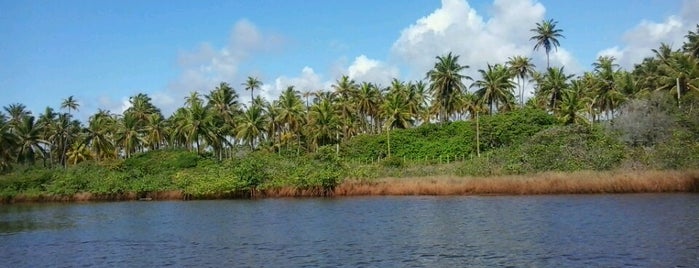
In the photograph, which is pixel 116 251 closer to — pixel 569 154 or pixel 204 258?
pixel 204 258

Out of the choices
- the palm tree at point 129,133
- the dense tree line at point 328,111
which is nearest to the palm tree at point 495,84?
the dense tree line at point 328,111

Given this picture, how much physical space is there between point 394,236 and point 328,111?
80.3 m

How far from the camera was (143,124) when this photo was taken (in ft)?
424

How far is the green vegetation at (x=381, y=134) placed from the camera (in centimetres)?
6944

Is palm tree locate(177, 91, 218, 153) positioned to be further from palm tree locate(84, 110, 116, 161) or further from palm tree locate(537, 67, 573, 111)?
palm tree locate(537, 67, 573, 111)

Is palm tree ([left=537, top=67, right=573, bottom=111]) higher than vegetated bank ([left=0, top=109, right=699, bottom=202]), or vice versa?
palm tree ([left=537, top=67, right=573, bottom=111])

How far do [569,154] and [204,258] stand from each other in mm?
49506

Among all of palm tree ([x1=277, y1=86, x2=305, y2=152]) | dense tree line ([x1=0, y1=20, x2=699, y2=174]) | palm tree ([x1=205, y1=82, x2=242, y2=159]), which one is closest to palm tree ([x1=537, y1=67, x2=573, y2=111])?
dense tree line ([x1=0, y1=20, x2=699, y2=174])

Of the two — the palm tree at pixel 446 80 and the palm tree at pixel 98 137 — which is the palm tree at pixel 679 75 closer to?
the palm tree at pixel 446 80

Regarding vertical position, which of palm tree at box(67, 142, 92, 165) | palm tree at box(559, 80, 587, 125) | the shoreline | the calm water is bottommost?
the calm water

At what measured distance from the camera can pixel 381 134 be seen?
350 feet

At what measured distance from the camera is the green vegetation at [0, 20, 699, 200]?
6944 centimetres

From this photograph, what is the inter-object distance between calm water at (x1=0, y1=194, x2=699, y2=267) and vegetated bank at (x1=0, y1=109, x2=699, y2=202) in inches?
268

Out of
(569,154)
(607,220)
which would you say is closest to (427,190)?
(569,154)
